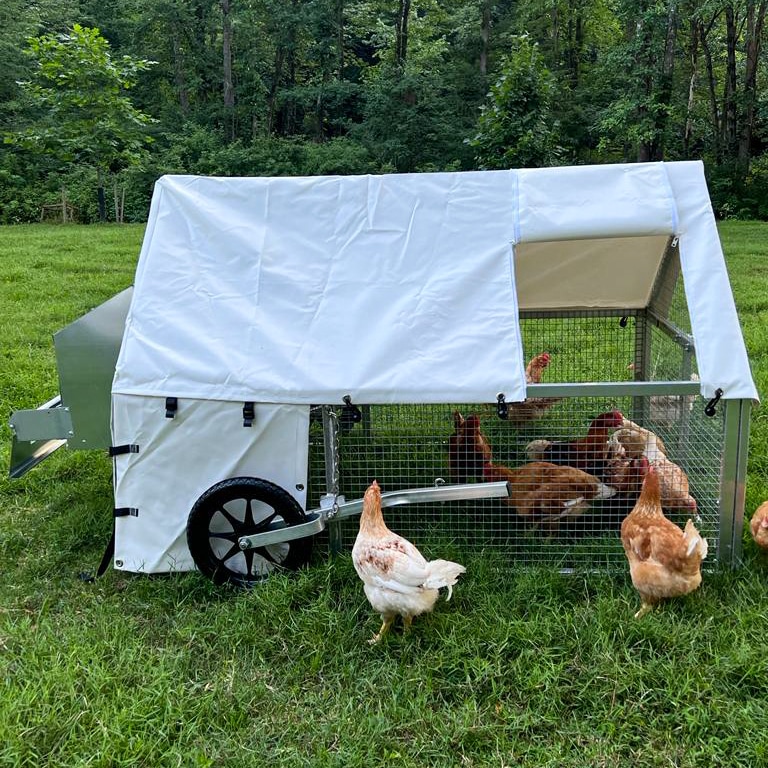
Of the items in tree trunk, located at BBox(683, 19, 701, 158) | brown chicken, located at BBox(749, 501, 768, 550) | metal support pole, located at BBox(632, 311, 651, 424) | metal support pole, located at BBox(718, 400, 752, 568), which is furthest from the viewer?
tree trunk, located at BBox(683, 19, 701, 158)

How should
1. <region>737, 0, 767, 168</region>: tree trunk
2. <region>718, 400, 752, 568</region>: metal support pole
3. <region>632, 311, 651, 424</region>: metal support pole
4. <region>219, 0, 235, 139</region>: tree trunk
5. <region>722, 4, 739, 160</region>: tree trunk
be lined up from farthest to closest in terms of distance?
<region>219, 0, 235, 139</region>: tree trunk → <region>722, 4, 739, 160</region>: tree trunk → <region>737, 0, 767, 168</region>: tree trunk → <region>632, 311, 651, 424</region>: metal support pole → <region>718, 400, 752, 568</region>: metal support pole

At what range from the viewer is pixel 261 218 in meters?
3.47

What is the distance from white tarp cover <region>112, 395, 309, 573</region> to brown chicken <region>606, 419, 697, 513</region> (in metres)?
1.66

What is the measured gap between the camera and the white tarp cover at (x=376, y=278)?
304 cm

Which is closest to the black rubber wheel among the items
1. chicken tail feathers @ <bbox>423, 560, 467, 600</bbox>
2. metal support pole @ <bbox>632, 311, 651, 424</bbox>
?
chicken tail feathers @ <bbox>423, 560, 467, 600</bbox>

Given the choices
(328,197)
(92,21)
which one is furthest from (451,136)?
(328,197)

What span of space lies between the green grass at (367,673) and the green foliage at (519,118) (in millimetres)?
10399

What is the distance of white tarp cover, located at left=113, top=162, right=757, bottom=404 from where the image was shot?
304 cm

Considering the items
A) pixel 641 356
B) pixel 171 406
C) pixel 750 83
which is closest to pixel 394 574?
pixel 171 406

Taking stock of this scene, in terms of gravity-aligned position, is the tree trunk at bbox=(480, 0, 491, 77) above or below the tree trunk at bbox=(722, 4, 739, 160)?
above

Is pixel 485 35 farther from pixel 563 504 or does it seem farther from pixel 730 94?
pixel 563 504

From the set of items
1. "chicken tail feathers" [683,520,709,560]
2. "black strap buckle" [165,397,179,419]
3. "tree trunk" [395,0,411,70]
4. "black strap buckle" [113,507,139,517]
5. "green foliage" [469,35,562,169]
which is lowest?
"black strap buckle" [113,507,139,517]

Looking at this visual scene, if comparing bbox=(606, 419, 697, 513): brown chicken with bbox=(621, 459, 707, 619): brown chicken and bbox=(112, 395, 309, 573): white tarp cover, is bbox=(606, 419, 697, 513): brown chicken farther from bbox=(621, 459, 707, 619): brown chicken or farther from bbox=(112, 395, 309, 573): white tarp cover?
bbox=(112, 395, 309, 573): white tarp cover

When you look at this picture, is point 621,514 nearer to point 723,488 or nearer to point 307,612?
point 723,488
